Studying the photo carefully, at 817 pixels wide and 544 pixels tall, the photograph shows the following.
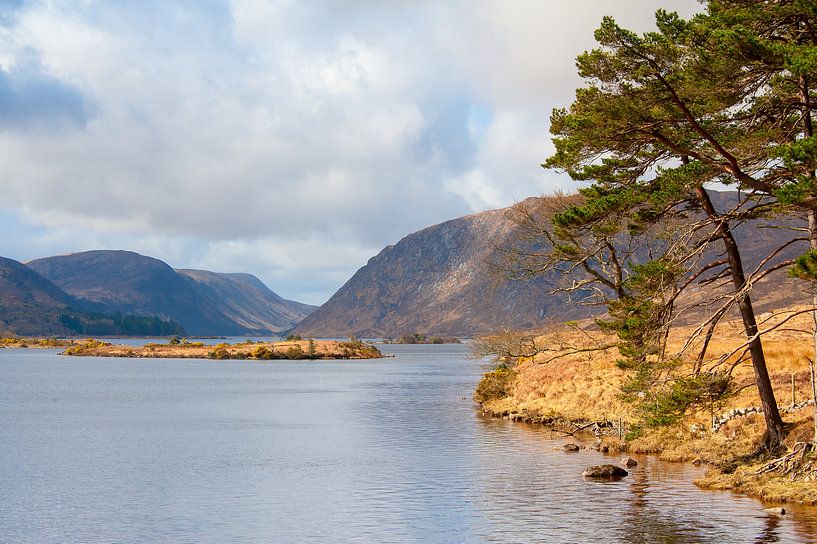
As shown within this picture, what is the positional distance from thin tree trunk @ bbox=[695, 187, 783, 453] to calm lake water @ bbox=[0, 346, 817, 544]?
3.55 m

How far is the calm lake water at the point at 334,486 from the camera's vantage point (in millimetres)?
28219

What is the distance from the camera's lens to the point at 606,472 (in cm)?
3778

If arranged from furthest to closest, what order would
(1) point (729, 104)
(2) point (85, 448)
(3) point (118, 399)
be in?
(3) point (118, 399), (2) point (85, 448), (1) point (729, 104)

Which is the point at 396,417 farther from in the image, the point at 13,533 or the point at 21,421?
the point at 13,533

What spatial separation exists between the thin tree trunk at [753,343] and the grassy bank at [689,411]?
690 millimetres

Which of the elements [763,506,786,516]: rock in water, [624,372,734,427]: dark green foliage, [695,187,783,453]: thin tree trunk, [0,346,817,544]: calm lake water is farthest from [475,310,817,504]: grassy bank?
[0,346,817,544]: calm lake water

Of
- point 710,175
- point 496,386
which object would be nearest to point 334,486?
point 710,175

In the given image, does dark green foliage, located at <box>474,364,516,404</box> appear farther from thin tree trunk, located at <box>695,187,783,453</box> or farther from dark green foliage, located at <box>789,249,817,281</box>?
dark green foliage, located at <box>789,249,817,281</box>

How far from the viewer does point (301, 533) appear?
94.2ft

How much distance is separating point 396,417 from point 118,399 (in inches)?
1534

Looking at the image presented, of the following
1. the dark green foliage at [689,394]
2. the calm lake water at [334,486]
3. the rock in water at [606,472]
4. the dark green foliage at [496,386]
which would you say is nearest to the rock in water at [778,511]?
the calm lake water at [334,486]

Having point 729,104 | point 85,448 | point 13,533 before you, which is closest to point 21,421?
point 85,448

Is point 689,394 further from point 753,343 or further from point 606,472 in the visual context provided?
point 606,472

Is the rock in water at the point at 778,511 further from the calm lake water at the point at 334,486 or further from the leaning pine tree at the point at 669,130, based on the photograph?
the leaning pine tree at the point at 669,130
